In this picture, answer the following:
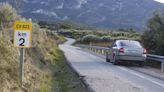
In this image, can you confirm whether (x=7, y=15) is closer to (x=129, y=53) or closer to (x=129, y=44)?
(x=129, y=53)

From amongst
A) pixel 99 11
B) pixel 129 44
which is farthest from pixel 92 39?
pixel 99 11

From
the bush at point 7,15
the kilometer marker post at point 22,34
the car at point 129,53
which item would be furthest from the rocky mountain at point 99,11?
the kilometer marker post at point 22,34

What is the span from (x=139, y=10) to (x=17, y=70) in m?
145

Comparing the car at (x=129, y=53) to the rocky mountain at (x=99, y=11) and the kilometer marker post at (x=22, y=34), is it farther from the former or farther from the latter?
the rocky mountain at (x=99, y=11)

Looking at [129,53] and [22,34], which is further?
[129,53]

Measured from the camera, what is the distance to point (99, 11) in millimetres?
176250

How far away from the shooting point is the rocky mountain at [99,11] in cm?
15638

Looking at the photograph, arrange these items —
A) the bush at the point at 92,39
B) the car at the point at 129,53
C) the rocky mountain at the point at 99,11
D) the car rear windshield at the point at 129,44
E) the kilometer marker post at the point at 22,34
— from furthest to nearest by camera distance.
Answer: the rocky mountain at the point at 99,11, the bush at the point at 92,39, the car rear windshield at the point at 129,44, the car at the point at 129,53, the kilometer marker post at the point at 22,34

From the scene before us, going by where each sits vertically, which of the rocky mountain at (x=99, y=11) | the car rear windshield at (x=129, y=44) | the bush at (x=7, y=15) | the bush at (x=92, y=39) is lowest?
the bush at (x=92, y=39)

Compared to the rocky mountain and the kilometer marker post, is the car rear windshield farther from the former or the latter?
the rocky mountain

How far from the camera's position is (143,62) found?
25.9 metres

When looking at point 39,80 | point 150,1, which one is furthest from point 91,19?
point 39,80

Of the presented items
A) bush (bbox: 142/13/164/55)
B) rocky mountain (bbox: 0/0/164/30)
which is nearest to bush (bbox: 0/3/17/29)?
bush (bbox: 142/13/164/55)

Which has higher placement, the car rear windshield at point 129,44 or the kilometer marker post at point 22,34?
the kilometer marker post at point 22,34
